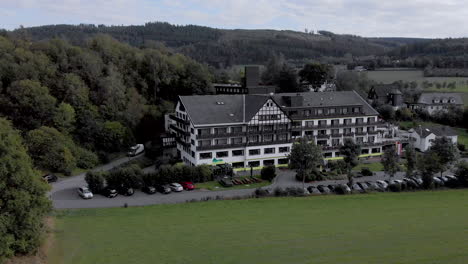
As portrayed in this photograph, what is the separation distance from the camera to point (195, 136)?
48.7 meters

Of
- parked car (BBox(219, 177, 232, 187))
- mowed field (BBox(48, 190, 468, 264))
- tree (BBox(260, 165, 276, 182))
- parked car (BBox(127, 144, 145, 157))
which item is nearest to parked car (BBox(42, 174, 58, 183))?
mowed field (BBox(48, 190, 468, 264))

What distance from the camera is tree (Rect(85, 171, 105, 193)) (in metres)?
40.5

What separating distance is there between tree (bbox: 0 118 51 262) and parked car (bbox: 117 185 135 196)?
1388 centimetres

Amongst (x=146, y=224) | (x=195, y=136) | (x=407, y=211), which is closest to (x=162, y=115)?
(x=195, y=136)

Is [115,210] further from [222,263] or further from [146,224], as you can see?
[222,263]

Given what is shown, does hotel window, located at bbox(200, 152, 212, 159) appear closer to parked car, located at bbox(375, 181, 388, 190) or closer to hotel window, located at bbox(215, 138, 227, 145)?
hotel window, located at bbox(215, 138, 227, 145)

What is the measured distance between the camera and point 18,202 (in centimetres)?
2397

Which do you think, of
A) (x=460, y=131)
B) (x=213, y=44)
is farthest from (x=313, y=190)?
(x=213, y=44)

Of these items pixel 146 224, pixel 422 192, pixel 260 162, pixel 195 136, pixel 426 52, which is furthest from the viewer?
pixel 426 52

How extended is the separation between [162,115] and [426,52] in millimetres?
120400

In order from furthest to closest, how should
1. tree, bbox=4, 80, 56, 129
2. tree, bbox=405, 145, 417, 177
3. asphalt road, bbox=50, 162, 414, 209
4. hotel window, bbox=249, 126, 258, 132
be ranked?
1. tree, bbox=4, 80, 56, 129
2. hotel window, bbox=249, 126, 258, 132
3. tree, bbox=405, 145, 417, 177
4. asphalt road, bbox=50, 162, 414, 209

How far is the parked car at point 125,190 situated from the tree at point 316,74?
5207cm

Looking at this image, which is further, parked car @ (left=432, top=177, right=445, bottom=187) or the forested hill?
the forested hill

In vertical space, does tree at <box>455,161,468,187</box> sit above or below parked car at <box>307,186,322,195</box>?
above
